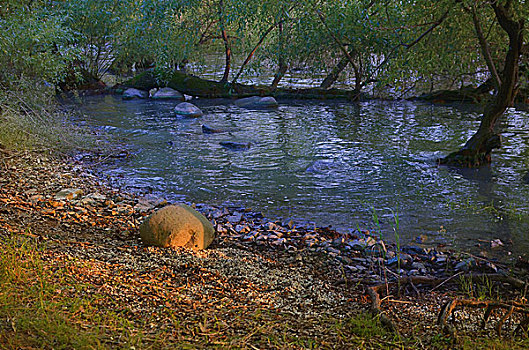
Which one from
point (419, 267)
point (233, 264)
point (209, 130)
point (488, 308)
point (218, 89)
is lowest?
point (419, 267)

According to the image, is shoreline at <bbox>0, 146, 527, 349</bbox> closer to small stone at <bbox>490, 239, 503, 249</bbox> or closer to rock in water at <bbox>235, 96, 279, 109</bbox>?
small stone at <bbox>490, 239, 503, 249</bbox>

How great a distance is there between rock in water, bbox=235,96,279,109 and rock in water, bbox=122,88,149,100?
173 inches

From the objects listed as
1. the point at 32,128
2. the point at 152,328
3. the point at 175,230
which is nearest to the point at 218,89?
the point at 32,128

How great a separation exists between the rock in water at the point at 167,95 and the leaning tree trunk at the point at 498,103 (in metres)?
12.8

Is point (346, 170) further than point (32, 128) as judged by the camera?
Yes

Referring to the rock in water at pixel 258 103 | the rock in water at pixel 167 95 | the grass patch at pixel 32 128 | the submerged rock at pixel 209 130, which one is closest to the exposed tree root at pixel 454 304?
the grass patch at pixel 32 128

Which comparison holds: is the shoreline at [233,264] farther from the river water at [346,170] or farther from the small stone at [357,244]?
the river water at [346,170]

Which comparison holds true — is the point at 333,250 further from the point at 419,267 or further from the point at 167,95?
the point at 167,95

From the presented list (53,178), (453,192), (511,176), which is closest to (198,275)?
(53,178)

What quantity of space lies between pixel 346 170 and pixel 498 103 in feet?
10.7

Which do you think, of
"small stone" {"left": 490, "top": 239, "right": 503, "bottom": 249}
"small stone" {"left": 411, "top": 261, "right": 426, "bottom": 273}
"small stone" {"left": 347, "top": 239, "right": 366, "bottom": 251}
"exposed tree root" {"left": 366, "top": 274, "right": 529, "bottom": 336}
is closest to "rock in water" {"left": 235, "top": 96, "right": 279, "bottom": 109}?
"small stone" {"left": 347, "top": 239, "right": 366, "bottom": 251}

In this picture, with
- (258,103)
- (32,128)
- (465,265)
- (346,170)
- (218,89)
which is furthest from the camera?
(218,89)

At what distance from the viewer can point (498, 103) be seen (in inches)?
386

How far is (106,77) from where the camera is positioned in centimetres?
2678
